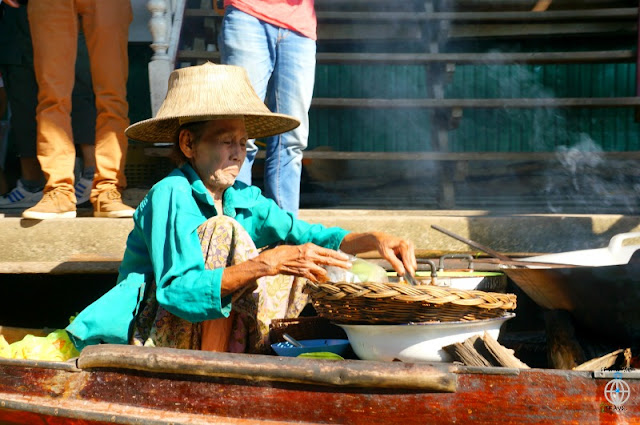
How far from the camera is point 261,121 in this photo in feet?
10.7

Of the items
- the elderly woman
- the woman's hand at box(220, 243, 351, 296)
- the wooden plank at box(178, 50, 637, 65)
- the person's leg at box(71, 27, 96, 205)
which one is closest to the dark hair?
the elderly woman

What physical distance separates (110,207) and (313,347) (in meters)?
1.84

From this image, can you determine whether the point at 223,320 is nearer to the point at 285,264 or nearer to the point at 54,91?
the point at 285,264

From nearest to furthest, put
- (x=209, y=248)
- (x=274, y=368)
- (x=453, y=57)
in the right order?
(x=274, y=368) → (x=209, y=248) → (x=453, y=57)

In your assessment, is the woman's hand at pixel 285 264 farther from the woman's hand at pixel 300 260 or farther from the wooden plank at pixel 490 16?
the wooden plank at pixel 490 16

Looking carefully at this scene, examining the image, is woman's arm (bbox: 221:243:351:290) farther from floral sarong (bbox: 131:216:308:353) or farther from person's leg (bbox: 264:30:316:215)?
person's leg (bbox: 264:30:316:215)

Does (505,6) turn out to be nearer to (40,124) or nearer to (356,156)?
(356,156)

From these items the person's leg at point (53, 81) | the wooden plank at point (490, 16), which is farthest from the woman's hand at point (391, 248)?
the wooden plank at point (490, 16)

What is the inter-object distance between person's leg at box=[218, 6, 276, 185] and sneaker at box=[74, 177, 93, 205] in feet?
5.49

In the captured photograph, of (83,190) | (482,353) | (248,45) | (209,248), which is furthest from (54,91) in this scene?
(482,353)

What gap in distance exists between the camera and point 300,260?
7.95 ft

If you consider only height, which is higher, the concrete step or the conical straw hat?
the conical straw hat

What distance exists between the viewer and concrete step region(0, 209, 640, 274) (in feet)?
13.2

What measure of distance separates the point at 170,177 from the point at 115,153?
1.68 meters
